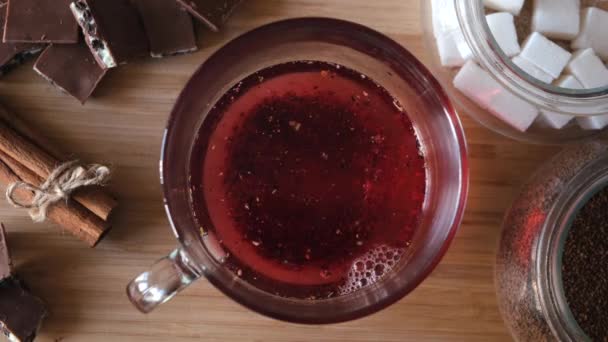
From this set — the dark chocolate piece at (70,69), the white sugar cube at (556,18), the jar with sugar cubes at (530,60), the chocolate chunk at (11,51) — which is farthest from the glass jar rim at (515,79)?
the chocolate chunk at (11,51)

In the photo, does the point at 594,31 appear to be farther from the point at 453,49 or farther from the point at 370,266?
the point at 370,266

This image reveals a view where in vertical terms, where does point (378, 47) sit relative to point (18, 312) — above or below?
above

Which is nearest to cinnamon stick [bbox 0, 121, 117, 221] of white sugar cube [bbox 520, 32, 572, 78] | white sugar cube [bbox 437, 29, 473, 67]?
white sugar cube [bbox 437, 29, 473, 67]

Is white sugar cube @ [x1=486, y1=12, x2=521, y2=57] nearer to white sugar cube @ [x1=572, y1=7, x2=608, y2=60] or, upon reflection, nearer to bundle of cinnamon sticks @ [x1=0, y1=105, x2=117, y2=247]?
white sugar cube @ [x1=572, y1=7, x2=608, y2=60]

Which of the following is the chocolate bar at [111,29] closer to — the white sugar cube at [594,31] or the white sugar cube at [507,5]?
the white sugar cube at [507,5]

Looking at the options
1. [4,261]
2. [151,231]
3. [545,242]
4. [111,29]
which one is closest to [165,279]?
[151,231]

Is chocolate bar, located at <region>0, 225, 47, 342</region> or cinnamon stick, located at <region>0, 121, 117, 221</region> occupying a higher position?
cinnamon stick, located at <region>0, 121, 117, 221</region>

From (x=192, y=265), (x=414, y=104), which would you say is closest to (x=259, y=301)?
(x=192, y=265)
